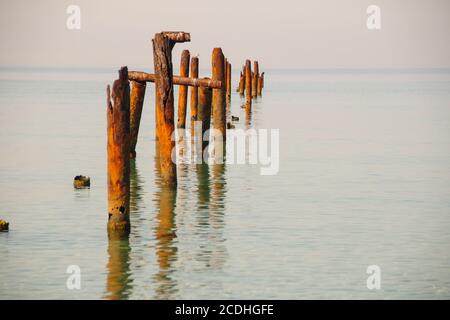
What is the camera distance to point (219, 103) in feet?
90.1

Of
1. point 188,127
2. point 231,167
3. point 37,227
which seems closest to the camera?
point 37,227

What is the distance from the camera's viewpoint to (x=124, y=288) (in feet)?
44.8

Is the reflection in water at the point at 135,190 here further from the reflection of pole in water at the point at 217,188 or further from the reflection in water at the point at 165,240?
the reflection of pole in water at the point at 217,188

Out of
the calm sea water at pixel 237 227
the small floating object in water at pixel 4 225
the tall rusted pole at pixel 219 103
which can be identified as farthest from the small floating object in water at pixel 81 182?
the tall rusted pole at pixel 219 103

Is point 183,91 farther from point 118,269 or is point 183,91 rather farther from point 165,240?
point 118,269

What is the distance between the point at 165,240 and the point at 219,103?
1134 cm

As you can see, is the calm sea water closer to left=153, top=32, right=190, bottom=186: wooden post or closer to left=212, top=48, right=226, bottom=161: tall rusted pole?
left=153, top=32, right=190, bottom=186: wooden post

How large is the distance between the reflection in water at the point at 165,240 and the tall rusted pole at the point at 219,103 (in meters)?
4.65

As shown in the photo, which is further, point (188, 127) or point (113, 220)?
point (188, 127)

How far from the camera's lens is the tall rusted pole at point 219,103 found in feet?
87.2
